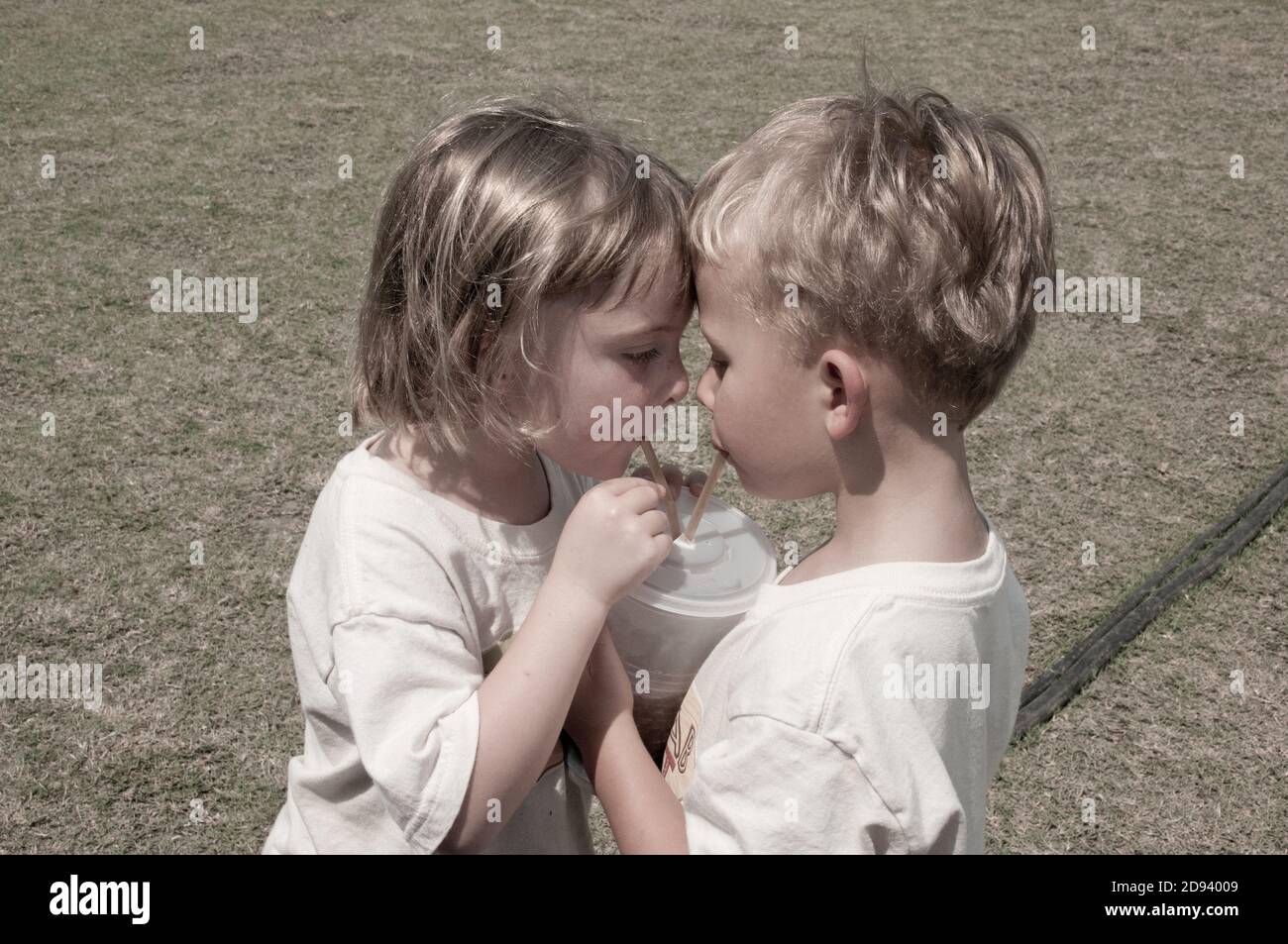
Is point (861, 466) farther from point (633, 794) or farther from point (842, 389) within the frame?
point (633, 794)

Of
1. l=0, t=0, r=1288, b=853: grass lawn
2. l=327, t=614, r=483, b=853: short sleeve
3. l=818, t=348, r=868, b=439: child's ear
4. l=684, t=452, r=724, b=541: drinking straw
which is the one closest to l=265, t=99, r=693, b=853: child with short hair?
l=327, t=614, r=483, b=853: short sleeve

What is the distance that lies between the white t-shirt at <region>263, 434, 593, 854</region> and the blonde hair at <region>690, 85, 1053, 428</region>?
0.44 metres

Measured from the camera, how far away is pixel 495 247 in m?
1.38

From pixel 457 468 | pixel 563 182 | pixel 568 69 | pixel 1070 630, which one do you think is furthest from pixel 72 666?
pixel 568 69

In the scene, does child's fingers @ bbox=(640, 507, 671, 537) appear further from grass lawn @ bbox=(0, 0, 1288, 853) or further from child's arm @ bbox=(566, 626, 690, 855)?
grass lawn @ bbox=(0, 0, 1288, 853)

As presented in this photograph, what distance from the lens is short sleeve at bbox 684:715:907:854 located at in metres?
1.13

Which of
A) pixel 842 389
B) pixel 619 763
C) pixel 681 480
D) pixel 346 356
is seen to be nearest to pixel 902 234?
pixel 842 389

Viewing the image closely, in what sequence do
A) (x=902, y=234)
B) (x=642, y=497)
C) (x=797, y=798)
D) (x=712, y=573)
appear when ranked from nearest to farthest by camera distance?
(x=797, y=798) < (x=902, y=234) < (x=642, y=497) < (x=712, y=573)

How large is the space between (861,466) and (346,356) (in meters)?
2.72

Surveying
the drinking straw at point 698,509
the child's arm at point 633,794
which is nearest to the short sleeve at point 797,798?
the child's arm at point 633,794

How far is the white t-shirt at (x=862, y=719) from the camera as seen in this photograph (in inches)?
44.8

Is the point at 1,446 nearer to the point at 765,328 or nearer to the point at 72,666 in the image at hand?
the point at 72,666

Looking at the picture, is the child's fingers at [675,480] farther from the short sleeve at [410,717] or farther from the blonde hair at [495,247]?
the short sleeve at [410,717]
